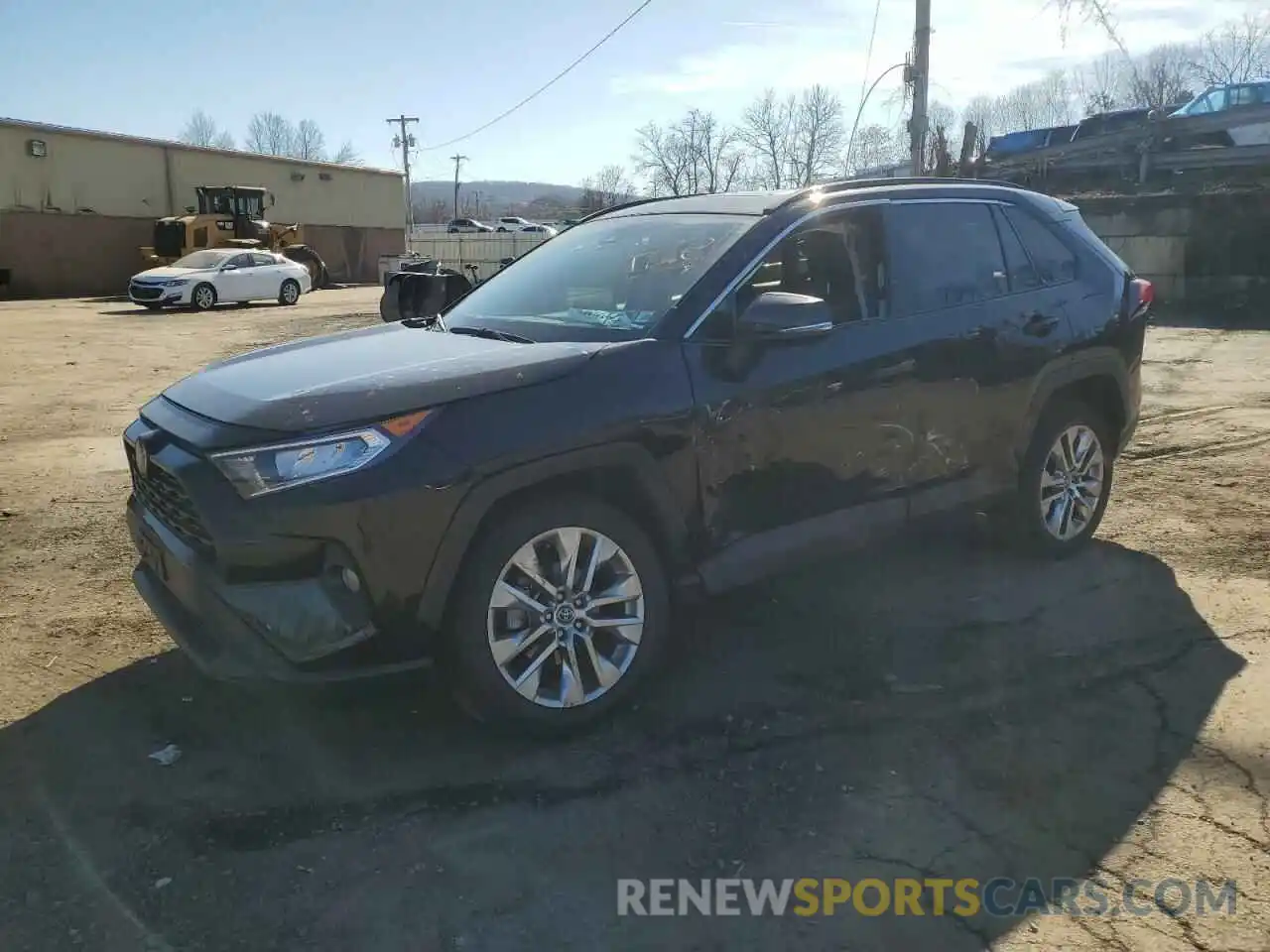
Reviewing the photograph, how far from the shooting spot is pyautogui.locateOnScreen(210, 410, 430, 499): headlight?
3.07m

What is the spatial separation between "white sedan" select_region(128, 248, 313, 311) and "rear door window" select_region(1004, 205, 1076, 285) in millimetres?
24290

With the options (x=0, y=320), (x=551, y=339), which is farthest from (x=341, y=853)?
(x=0, y=320)

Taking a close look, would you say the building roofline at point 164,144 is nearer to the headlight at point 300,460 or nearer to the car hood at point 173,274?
the car hood at point 173,274

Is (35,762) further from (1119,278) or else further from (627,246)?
(1119,278)

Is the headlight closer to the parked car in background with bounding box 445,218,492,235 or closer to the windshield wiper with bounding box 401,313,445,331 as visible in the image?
the windshield wiper with bounding box 401,313,445,331

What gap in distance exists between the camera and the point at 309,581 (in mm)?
3070

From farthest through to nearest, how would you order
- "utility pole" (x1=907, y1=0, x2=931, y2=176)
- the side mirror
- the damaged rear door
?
"utility pole" (x1=907, y1=0, x2=931, y2=176) → the damaged rear door → the side mirror

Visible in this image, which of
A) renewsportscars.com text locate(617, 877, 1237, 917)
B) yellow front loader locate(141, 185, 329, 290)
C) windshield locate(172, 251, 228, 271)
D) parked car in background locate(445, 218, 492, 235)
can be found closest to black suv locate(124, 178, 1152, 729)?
renewsportscars.com text locate(617, 877, 1237, 917)

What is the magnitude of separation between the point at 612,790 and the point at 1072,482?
317 cm

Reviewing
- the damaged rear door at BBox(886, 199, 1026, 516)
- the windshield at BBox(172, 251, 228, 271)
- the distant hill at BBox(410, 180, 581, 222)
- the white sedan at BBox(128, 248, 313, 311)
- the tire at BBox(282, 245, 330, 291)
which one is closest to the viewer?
the damaged rear door at BBox(886, 199, 1026, 516)

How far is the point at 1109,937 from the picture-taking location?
8.36ft

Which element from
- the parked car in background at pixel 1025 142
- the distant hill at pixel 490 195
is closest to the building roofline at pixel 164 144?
the parked car in background at pixel 1025 142

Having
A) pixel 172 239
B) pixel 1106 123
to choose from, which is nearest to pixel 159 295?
pixel 172 239

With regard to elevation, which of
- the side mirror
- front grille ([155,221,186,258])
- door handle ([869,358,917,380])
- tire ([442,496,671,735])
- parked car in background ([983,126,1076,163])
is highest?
parked car in background ([983,126,1076,163])
